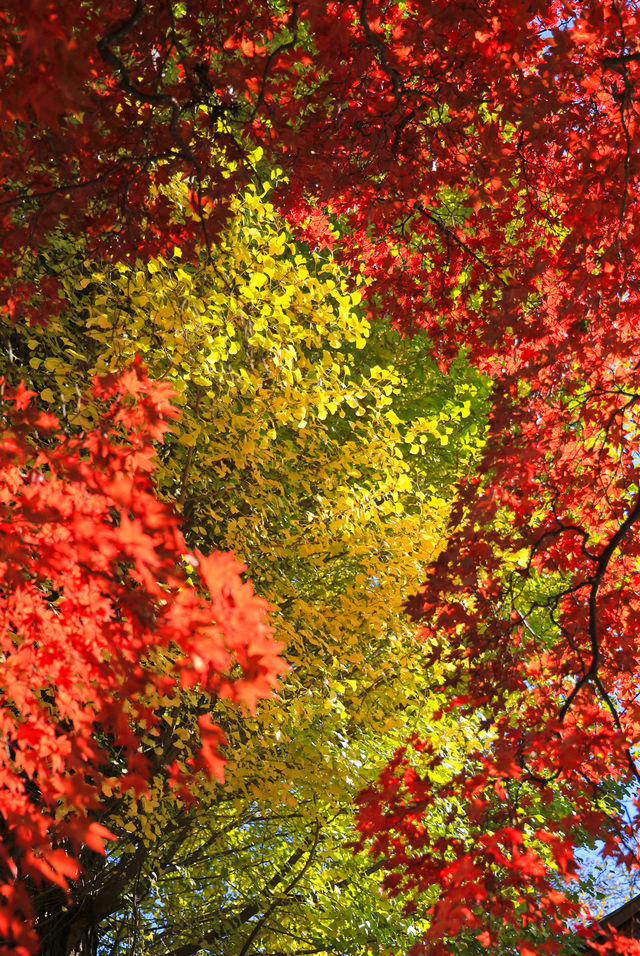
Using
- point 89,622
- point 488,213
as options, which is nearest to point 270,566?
point 488,213

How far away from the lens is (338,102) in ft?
12.4

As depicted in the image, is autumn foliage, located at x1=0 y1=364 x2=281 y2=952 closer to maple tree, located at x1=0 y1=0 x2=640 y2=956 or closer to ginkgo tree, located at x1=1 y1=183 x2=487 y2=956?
maple tree, located at x1=0 y1=0 x2=640 y2=956

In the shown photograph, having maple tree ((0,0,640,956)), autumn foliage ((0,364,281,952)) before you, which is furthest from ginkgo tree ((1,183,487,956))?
autumn foliage ((0,364,281,952))

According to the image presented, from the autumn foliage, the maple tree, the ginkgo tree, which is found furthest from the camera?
the ginkgo tree

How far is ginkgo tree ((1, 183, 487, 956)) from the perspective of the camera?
464 cm

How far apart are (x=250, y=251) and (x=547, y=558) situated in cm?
261

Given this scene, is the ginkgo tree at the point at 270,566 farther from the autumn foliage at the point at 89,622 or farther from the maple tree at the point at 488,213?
the autumn foliage at the point at 89,622

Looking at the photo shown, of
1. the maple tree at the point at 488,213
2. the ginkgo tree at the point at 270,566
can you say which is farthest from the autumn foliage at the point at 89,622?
the ginkgo tree at the point at 270,566

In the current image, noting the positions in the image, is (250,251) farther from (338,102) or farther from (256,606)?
(256,606)

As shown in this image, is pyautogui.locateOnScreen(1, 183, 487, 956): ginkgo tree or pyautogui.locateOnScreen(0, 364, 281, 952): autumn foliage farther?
pyautogui.locateOnScreen(1, 183, 487, 956): ginkgo tree

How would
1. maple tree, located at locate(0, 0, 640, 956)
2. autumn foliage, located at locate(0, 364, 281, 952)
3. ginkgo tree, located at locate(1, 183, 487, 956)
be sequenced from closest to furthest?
autumn foliage, located at locate(0, 364, 281, 952)
maple tree, located at locate(0, 0, 640, 956)
ginkgo tree, located at locate(1, 183, 487, 956)

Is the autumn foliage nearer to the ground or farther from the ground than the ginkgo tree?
nearer to the ground

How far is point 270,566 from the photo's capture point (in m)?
5.60

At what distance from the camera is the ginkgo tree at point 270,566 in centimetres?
464
